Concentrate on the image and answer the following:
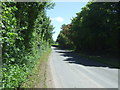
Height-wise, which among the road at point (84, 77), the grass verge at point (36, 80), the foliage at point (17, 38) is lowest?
the road at point (84, 77)

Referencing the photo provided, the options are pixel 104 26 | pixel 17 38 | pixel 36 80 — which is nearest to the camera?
pixel 17 38

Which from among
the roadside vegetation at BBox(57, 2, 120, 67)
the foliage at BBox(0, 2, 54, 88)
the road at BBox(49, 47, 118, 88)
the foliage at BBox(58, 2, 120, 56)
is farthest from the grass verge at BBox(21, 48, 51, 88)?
the foliage at BBox(58, 2, 120, 56)

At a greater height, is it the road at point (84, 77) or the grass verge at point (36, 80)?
the grass verge at point (36, 80)

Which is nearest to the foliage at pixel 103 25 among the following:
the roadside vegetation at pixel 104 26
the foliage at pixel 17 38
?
the roadside vegetation at pixel 104 26

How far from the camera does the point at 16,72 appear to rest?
18.6ft

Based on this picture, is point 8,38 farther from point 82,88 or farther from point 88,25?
point 88,25

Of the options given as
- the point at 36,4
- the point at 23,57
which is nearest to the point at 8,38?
the point at 23,57

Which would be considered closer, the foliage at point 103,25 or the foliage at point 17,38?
the foliage at point 17,38

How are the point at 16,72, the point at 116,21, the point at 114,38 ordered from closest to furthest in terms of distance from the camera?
1. the point at 16,72
2. the point at 116,21
3. the point at 114,38

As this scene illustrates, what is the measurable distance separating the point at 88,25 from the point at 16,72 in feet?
90.4

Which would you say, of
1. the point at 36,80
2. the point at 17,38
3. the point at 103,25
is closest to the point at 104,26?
the point at 103,25

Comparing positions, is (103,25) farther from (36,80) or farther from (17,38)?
(17,38)

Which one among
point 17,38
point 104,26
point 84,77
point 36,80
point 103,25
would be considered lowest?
point 84,77

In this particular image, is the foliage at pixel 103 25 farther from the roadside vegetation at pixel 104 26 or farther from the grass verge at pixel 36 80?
the grass verge at pixel 36 80
